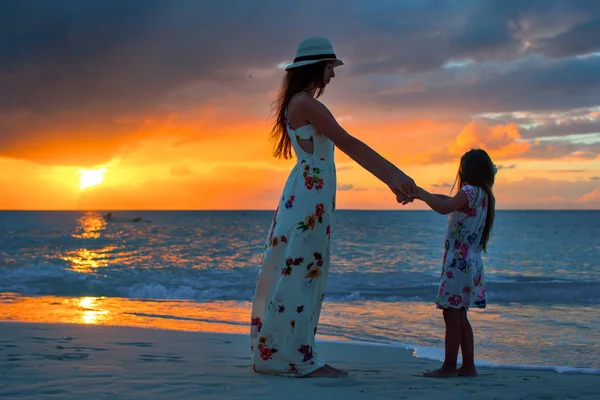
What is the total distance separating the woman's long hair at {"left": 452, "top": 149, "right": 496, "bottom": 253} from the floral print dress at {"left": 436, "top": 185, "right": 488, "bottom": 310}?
4 centimetres

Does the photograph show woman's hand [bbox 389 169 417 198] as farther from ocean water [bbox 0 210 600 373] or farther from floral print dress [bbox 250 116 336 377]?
ocean water [bbox 0 210 600 373]

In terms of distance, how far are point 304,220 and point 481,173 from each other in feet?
4.54

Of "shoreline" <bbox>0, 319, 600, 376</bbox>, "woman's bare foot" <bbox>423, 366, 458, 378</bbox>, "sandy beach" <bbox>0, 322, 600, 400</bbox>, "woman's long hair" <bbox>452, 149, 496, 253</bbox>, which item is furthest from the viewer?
"shoreline" <bbox>0, 319, 600, 376</bbox>

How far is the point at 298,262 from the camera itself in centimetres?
374

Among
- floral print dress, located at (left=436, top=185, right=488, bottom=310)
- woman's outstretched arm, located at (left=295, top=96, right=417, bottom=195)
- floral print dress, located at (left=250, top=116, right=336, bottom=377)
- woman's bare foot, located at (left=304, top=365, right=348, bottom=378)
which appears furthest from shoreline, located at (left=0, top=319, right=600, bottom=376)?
woman's outstretched arm, located at (left=295, top=96, right=417, bottom=195)

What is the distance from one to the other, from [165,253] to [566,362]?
20.9 meters

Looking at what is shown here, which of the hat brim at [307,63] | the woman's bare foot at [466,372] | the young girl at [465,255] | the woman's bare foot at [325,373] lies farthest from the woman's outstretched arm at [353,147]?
the woman's bare foot at [466,372]

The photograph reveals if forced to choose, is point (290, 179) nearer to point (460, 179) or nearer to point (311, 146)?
point (311, 146)

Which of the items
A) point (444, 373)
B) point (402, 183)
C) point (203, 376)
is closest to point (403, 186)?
point (402, 183)

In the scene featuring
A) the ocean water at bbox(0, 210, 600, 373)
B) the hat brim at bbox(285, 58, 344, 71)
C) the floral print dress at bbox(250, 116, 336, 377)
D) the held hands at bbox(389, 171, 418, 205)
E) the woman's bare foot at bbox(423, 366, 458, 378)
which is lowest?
the ocean water at bbox(0, 210, 600, 373)

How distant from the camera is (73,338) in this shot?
565 centimetres

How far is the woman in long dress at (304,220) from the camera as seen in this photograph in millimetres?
3727

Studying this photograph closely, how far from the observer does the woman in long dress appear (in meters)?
3.73

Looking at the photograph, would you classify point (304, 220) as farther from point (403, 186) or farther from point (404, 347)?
point (404, 347)
